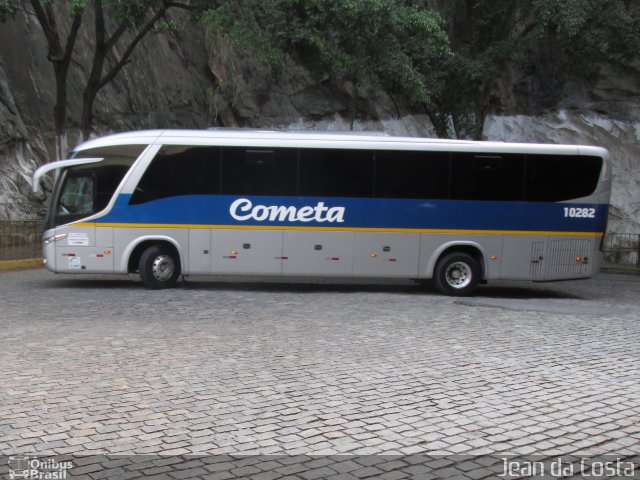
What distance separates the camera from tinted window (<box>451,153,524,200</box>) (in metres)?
13.9

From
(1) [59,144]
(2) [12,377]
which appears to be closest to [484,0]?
(1) [59,144]

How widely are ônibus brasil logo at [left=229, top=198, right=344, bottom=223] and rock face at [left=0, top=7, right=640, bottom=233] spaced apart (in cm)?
1209

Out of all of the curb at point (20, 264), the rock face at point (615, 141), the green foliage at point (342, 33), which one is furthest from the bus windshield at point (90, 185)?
the rock face at point (615, 141)

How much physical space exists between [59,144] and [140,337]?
498 inches

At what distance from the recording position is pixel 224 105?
30.1 metres

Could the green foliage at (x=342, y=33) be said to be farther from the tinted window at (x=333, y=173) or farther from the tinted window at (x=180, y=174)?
the tinted window at (x=333, y=173)

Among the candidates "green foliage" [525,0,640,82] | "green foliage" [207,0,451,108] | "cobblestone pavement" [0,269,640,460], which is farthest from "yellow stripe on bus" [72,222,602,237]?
"green foliage" [525,0,640,82]

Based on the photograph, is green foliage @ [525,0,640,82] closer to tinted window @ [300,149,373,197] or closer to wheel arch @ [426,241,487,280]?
wheel arch @ [426,241,487,280]

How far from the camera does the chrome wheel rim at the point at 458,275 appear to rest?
13953mm

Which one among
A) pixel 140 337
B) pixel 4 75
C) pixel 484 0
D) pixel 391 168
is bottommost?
pixel 140 337

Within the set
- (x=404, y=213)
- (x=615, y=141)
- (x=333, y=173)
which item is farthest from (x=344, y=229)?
(x=615, y=141)

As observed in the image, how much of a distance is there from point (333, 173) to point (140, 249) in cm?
461

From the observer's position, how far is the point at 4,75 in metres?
22.9

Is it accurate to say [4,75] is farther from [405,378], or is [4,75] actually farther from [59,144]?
[405,378]
